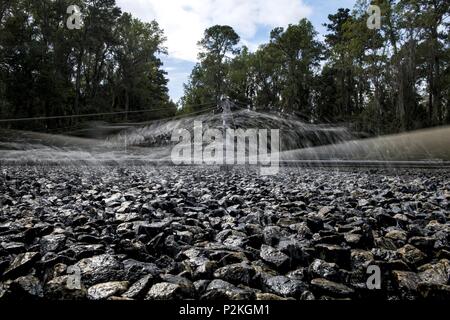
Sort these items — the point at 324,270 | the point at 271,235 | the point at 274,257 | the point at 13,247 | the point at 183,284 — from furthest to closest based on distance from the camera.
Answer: the point at 271,235 < the point at 13,247 < the point at 274,257 < the point at 324,270 < the point at 183,284

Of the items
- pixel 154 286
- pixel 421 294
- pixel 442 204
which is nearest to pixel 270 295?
pixel 154 286

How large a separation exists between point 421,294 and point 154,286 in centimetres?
106

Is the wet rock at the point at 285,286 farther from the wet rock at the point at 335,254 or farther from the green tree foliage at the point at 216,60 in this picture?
the green tree foliage at the point at 216,60

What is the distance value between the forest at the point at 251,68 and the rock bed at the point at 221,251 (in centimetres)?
947

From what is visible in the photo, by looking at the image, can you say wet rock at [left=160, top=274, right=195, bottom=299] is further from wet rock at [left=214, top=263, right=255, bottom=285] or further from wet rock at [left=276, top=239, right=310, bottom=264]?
wet rock at [left=276, top=239, right=310, bottom=264]

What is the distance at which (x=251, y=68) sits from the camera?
40.4 m

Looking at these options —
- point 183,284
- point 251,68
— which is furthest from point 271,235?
point 251,68

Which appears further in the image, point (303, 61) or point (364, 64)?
point (303, 61)

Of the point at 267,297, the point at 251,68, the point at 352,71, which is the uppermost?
the point at 251,68

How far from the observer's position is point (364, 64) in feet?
75.0

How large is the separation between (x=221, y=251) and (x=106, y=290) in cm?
60

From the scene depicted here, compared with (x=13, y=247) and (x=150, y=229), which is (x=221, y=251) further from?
(x=13, y=247)

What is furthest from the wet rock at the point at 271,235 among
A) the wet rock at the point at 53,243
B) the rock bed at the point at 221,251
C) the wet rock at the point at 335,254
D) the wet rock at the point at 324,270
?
the wet rock at the point at 53,243
